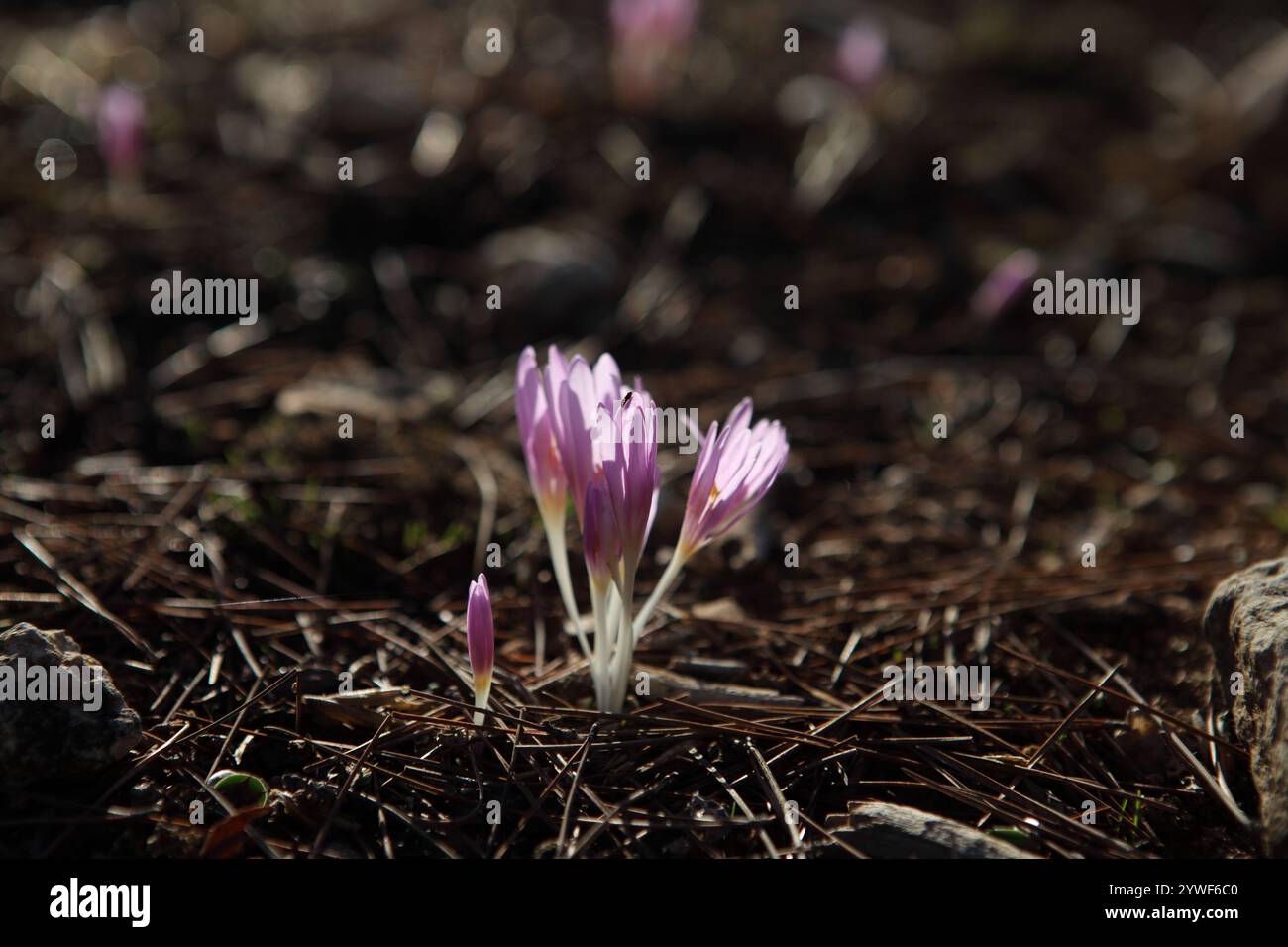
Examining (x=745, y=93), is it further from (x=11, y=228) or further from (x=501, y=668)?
(x=501, y=668)

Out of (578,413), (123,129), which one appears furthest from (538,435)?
(123,129)

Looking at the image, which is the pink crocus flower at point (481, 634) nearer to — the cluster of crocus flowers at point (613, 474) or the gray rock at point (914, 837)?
the cluster of crocus flowers at point (613, 474)

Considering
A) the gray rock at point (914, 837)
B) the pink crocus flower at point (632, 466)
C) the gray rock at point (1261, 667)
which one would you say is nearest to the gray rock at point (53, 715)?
the pink crocus flower at point (632, 466)

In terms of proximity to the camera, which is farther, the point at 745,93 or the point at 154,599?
the point at 745,93

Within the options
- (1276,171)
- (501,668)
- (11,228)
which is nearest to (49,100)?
(11,228)

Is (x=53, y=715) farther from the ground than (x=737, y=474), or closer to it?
closer to it

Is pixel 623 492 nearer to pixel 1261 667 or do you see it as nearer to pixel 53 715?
pixel 53 715
